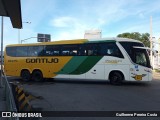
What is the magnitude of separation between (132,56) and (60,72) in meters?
5.65

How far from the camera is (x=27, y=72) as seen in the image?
2162cm

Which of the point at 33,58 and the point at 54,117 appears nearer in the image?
the point at 54,117

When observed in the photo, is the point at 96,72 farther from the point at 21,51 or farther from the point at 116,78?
the point at 21,51

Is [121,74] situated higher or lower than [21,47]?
lower

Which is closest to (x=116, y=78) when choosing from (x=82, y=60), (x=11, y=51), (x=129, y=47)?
(x=129, y=47)

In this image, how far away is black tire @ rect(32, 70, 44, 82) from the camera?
69.1ft

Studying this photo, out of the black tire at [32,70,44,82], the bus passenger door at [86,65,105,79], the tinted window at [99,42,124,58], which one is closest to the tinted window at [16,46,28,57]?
the black tire at [32,70,44,82]

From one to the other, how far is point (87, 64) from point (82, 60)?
0.48 metres

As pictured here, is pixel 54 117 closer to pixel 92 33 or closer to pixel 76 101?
pixel 76 101

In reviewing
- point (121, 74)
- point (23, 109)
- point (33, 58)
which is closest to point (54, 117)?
point (23, 109)

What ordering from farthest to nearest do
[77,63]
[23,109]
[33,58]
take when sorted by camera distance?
[33,58]
[77,63]
[23,109]

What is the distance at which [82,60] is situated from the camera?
62.3 ft

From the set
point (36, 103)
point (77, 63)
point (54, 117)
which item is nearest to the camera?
point (54, 117)

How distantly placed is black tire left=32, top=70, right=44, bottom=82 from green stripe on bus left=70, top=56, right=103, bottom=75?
11.1 feet
